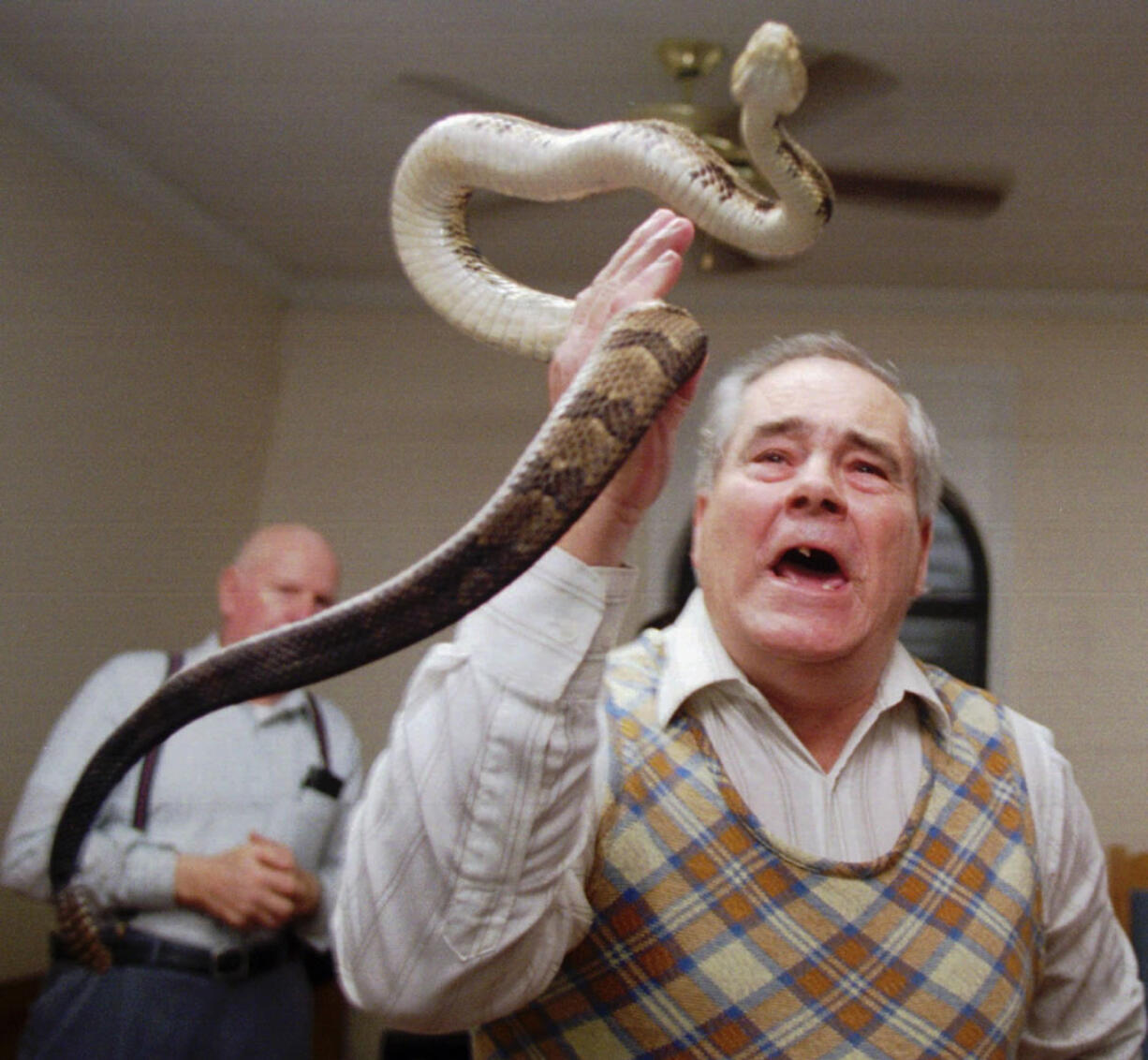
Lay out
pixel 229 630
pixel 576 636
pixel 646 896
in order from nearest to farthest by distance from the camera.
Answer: pixel 576 636, pixel 646 896, pixel 229 630

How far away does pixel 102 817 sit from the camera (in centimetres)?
66

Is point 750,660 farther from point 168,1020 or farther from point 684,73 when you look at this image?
point 684,73

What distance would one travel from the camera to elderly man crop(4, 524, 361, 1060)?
0.69 metres

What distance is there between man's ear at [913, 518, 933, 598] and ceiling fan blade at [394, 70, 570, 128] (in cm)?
42

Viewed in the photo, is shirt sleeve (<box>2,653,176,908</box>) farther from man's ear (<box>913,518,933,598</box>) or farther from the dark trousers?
man's ear (<box>913,518,933,598</box>)

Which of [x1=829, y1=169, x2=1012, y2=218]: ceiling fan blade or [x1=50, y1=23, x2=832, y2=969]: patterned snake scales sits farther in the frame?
[x1=829, y1=169, x2=1012, y2=218]: ceiling fan blade

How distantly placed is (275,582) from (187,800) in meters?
0.17

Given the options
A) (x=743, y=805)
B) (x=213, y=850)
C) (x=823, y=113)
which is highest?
(x=823, y=113)

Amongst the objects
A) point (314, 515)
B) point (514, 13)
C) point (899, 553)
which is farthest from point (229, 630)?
point (514, 13)

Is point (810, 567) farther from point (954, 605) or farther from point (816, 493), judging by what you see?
point (954, 605)

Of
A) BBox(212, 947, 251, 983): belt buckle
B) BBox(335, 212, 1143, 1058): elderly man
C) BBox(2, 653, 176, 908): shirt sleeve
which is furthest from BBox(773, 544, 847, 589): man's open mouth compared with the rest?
BBox(212, 947, 251, 983): belt buckle

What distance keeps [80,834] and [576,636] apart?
26 centimetres

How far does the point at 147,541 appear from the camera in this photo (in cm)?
84

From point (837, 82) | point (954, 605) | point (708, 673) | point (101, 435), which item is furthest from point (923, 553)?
point (101, 435)
